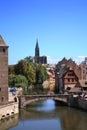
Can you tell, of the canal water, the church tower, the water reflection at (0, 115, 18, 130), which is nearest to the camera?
the water reflection at (0, 115, 18, 130)

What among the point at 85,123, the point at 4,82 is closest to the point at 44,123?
the point at 85,123

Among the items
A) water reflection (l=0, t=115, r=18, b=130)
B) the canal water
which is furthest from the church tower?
water reflection (l=0, t=115, r=18, b=130)

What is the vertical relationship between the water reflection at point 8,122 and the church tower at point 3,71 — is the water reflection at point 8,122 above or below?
below

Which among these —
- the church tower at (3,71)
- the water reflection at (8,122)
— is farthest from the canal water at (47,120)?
the church tower at (3,71)

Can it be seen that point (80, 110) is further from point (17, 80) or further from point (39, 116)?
point (17, 80)

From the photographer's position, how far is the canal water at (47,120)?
54.0 m

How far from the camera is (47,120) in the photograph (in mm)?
61312

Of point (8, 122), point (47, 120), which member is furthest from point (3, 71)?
point (47, 120)

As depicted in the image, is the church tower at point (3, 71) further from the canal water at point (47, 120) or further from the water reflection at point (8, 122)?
the water reflection at point (8, 122)

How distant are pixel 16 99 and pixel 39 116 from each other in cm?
656

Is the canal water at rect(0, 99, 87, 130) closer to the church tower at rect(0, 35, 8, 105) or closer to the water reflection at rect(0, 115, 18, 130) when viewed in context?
the water reflection at rect(0, 115, 18, 130)

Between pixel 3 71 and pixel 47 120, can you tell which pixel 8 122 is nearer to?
pixel 47 120

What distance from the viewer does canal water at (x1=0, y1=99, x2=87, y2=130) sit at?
177 ft

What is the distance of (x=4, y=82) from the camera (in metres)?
65.6
